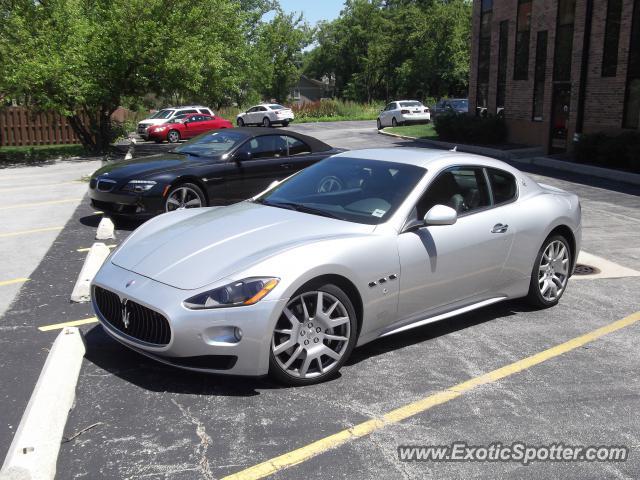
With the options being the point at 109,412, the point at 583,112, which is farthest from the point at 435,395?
the point at 583,112

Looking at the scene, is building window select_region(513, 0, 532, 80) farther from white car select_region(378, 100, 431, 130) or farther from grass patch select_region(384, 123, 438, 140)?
white car select_region(378, 100, 431, 130)

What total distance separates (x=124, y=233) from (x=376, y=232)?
221 inches

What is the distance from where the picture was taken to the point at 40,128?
27.8 meters

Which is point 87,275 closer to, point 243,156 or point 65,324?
point 65,324

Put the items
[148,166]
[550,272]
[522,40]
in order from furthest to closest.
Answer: [522,40] → [148,166] → [550,272]

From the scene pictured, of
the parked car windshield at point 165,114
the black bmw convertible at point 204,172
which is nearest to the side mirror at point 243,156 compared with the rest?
the black bmw convertible at point 204,172

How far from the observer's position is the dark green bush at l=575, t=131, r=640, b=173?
17219mm

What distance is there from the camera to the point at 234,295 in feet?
13.8

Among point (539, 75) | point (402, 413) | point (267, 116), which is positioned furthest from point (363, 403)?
point (267, 116)

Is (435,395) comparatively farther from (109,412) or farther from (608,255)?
(608,255)

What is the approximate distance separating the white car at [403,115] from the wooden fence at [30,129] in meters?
17.0

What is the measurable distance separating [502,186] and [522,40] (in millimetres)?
20336

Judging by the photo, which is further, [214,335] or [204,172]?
[204,172]

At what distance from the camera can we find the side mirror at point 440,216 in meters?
5.01
